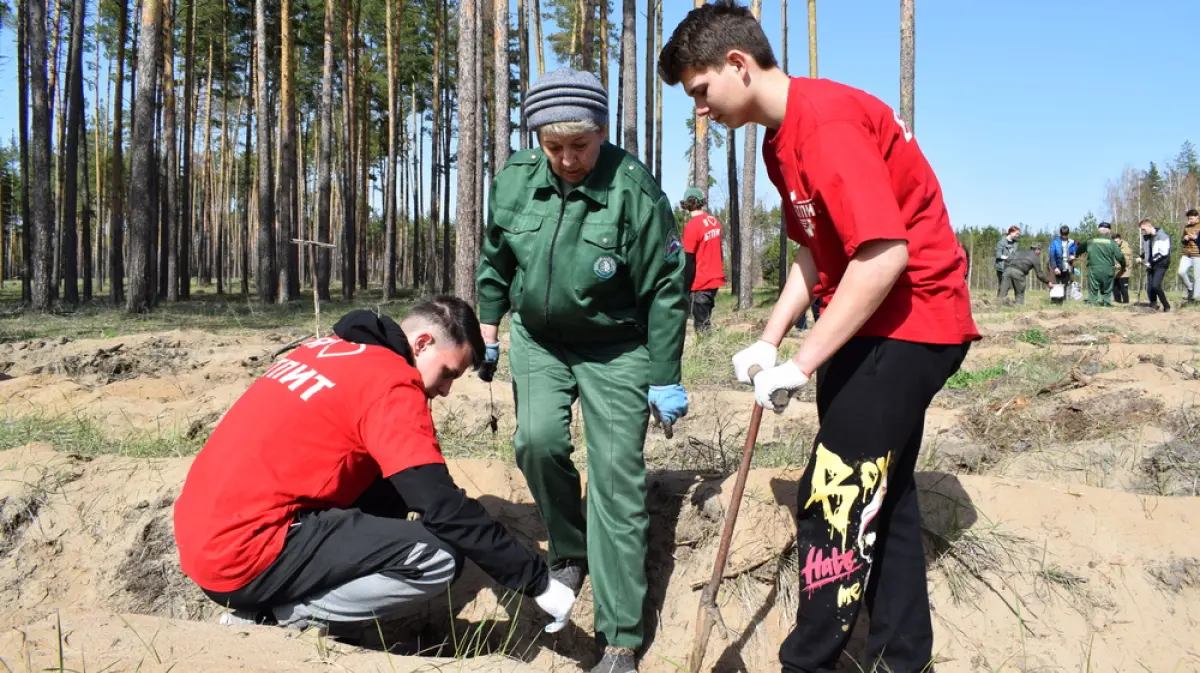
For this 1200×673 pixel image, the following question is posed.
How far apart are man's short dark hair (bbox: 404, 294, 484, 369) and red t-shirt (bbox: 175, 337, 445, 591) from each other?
0.69 feet

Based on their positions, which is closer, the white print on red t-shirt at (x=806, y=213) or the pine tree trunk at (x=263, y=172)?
the white print on red t-shirt at (x=806, y=213)

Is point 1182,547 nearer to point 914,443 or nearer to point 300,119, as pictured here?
point 914,443

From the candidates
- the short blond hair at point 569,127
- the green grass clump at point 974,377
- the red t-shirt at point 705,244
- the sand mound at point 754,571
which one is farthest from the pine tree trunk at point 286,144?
the short blond hair at point 569,127

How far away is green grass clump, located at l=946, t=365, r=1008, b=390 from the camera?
7164mm

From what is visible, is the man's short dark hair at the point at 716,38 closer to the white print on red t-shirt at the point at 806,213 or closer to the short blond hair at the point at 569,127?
the white print on red t-shirt at the point at 806,213

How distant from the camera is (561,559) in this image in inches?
130

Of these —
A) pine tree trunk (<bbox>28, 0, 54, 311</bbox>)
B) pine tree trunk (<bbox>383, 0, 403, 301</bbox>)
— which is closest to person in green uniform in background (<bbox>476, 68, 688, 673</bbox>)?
pine tree trunk (<bbox>28, 0, 54, 311</bbox>)

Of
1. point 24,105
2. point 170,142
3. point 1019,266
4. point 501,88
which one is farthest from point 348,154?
point 1019,266

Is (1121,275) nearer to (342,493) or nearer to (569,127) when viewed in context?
(569,127)

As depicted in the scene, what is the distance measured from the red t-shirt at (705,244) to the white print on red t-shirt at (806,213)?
7.59m

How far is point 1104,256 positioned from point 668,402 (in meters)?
16.0

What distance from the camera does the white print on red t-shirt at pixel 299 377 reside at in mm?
2582

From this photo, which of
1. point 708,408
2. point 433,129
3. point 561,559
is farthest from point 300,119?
point 561,559

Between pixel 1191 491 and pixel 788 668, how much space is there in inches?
117
